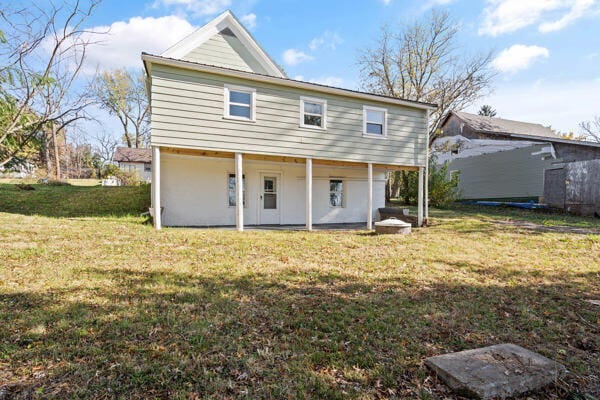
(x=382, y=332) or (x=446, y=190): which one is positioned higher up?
(x=446, y=190)

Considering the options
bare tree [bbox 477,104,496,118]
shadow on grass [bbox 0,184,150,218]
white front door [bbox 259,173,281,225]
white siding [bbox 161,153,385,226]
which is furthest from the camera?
bare tree [bbox 477,104,496,118]

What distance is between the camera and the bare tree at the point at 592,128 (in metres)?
30.0

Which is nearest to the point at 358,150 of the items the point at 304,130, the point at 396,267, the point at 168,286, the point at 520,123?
the point at 304,130

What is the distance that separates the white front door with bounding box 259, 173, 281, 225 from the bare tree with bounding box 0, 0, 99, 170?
661 cm

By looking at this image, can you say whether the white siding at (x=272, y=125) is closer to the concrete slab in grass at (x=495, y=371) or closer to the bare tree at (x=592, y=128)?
the concrete slab in grass at (x=495, y=371)

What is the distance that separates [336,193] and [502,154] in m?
12.7

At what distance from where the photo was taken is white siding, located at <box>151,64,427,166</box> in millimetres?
8023

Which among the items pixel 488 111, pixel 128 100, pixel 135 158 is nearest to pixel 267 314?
pixel 128 100

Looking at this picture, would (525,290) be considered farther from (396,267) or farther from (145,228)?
(145,228)

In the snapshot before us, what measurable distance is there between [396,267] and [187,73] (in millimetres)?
7472

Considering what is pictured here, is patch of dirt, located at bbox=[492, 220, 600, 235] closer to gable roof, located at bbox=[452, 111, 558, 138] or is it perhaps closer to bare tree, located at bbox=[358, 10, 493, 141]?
gable roof, located at bbox=[452, 111, 558, 138]

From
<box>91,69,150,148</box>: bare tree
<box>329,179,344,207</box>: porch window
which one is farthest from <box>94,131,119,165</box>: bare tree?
<box>329,179,344,207</box>: porch window

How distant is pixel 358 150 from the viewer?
1034 cm

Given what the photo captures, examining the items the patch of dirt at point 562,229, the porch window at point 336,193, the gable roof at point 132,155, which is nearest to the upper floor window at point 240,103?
the porch window at point 336,193
